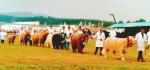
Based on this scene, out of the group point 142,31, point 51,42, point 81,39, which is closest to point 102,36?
point 81,39

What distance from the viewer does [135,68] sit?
22.7m

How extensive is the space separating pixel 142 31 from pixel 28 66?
745 cm

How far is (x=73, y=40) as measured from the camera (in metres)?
33.9

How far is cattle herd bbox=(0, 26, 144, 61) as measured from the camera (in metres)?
27.4

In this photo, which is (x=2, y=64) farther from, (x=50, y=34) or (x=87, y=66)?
(x=50, y=34)

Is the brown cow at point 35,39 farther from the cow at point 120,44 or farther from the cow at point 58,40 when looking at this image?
the cow at point 120,44

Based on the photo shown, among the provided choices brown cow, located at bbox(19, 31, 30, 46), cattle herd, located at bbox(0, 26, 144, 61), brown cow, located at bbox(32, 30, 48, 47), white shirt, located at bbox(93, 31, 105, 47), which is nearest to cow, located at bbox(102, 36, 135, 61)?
cattle herd, located at bbox(0, 26, 144, 61)

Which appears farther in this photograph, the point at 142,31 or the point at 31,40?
the point at 31,40

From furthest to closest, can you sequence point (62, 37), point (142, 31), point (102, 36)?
point (62, 37) < point (102, 36) < point (142, 31)

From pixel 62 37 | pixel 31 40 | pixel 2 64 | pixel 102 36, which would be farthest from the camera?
pixel 31 40

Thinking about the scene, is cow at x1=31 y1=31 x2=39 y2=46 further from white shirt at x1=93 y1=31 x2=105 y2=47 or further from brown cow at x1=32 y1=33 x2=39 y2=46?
white shirt at x1=93 y1=31 x2=105 y2=47

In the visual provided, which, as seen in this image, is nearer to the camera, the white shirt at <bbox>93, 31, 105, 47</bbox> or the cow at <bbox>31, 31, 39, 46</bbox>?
the white shirt at <bbox>93, 31, 105, 47</bbox>

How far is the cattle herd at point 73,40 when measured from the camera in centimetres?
2738

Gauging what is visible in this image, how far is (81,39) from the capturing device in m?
33.5
